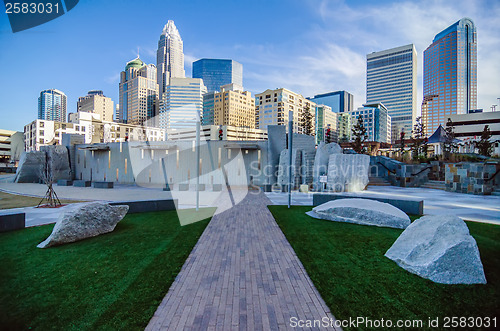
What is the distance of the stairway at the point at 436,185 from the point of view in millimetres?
19897

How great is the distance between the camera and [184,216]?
9.72 meters

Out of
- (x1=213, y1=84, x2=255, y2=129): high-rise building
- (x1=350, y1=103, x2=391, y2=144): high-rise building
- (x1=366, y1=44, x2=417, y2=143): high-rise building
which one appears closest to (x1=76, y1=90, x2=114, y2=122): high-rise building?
(x1=213, y1=84, x2=255, y2=129): high-rise building

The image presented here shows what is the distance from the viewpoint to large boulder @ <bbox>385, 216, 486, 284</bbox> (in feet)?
13.5

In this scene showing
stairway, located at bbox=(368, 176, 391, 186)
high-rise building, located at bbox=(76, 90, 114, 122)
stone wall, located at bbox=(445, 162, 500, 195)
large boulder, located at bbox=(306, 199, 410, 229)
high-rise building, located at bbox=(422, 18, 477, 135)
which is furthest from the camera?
high-rise building, located at bbox=(76, 90, 114, 122)

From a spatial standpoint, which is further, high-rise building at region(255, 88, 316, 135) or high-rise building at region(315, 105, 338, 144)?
high-rise building at region(315, 105, 338, 144)

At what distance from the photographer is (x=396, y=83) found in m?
156

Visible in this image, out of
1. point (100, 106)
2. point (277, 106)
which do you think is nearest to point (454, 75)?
point (277, 106)

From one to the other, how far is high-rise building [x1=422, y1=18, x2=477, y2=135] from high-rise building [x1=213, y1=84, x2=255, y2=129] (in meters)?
107

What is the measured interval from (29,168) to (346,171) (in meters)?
31.0

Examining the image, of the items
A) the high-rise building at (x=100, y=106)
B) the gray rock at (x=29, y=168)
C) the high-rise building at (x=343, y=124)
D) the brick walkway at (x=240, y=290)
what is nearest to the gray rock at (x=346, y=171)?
the brick walkway at (x=240, y=290)

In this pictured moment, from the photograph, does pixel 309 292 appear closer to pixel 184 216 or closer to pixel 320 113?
pixel 184 216

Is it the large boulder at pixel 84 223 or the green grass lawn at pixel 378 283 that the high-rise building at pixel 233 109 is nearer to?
the large boulder at pixel 84 223
